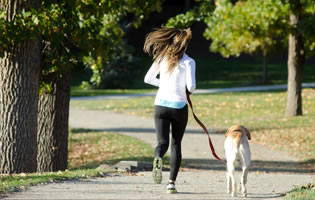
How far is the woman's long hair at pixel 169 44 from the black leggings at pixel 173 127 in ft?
1.50

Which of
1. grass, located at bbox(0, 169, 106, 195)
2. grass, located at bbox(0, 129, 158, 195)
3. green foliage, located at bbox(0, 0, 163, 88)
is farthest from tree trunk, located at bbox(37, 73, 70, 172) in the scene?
grass, located at bbox(0, 169, 106, 195)

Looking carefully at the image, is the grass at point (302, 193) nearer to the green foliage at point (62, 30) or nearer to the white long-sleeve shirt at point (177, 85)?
the white long-sleeve shirt at point (177, 85)

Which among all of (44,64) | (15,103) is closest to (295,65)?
(44,64)

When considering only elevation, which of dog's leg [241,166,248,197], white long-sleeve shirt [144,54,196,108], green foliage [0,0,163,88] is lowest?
dog's leg [241,166,248,197]

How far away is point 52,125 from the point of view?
1089 centimetres

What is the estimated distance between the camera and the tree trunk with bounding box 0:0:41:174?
9.45 m

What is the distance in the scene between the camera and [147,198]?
6.35 m

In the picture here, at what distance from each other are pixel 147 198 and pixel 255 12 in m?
13.9

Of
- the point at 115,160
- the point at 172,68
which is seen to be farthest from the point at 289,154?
the point at 172,68

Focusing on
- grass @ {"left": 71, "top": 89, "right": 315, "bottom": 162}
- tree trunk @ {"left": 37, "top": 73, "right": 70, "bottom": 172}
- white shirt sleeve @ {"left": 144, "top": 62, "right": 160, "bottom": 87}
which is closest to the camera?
white shirt sleeve @ {"left": 144, "top": 62, "right": 160, "bottom": 87}

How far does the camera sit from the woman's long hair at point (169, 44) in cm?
651

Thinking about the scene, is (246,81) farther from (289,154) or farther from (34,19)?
(34,19)

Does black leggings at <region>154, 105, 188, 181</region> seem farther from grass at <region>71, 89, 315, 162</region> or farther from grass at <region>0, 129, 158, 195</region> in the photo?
grass at <region>71, 89, 315, 162</region>

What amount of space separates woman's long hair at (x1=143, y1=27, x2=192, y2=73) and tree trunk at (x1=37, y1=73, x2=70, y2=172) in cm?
452
